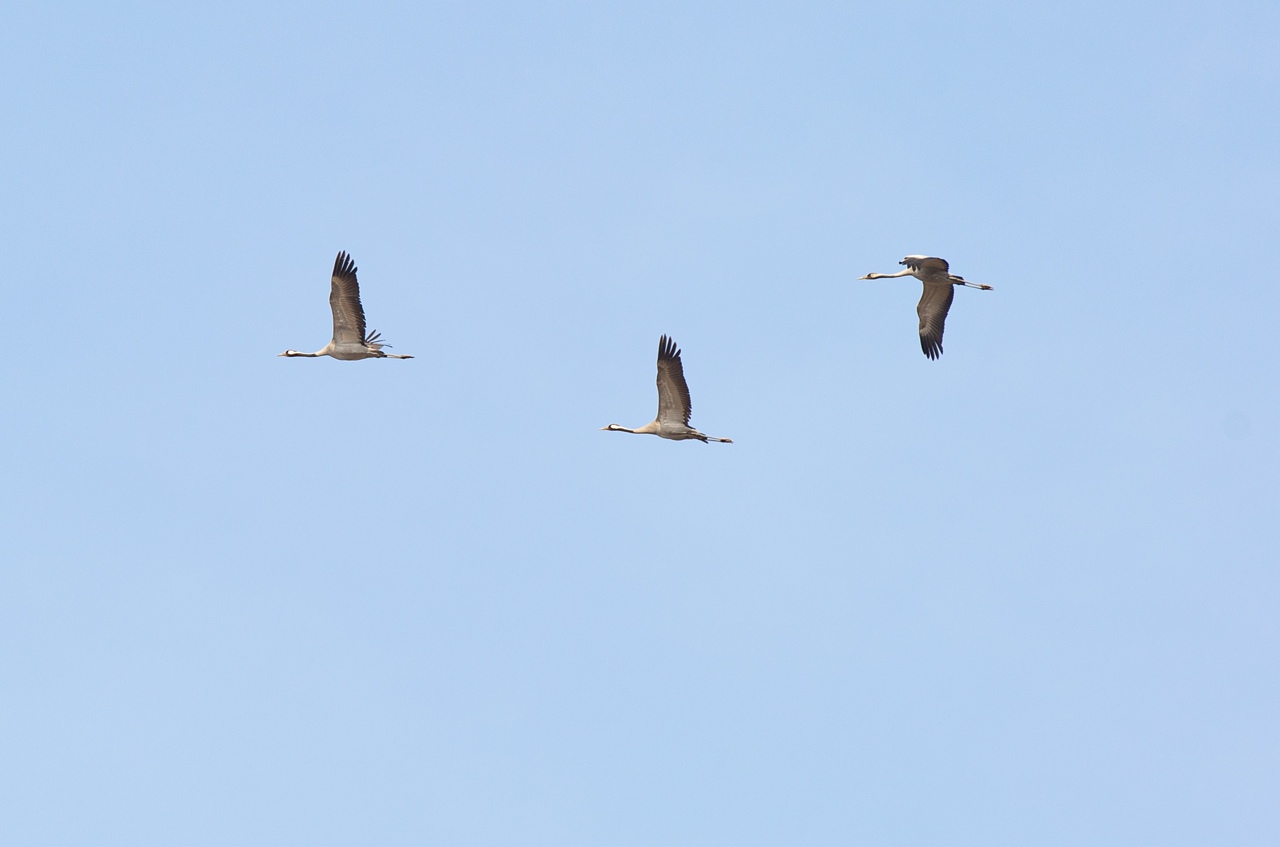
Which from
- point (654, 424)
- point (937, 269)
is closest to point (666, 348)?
point (654, 424)

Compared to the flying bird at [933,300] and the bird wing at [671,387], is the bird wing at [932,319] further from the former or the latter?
the bird wing at [671,387]

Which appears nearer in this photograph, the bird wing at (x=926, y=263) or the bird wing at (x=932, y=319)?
the bird wing at (x=926, y=263)

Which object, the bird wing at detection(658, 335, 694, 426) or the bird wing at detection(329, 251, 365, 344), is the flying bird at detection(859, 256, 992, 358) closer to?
the bird wing at detection(658, 335, 694, 426)

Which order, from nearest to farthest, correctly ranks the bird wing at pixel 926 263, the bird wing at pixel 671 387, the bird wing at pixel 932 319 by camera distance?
the bird wing at pixel 671 387, the bird wing at pixel 926 263, the bird wing at pixel 932 319

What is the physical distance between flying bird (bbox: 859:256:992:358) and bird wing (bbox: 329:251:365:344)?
12906mm

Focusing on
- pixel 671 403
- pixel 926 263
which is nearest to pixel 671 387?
pixel 671 403

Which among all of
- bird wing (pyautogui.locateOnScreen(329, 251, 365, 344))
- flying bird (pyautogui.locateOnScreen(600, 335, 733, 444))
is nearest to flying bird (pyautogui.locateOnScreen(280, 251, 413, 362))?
bird wing (pyautogui.locateOnScreen(329, 251, 365, 344))

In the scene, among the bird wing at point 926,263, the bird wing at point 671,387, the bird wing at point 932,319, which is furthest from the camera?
the bird wing at point 932,319

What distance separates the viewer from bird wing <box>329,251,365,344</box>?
43.4m

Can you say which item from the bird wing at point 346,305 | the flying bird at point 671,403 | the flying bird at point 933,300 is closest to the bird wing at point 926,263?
the flying bird at point 933,300

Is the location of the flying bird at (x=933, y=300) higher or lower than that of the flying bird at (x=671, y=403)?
higher

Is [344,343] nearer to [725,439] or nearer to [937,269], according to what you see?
[725,439]

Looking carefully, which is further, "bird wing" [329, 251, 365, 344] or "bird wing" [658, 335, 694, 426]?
"bird wing" [329, 251, 365, 344]

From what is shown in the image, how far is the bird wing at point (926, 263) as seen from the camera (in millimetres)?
42250
